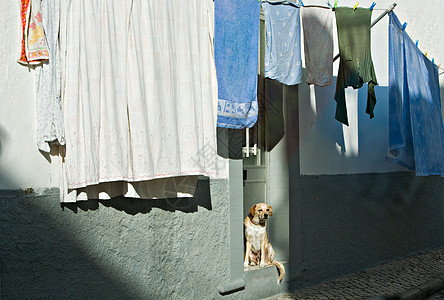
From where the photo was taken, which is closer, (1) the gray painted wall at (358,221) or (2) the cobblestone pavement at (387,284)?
(2) the cobblestone pavement at (387,284)

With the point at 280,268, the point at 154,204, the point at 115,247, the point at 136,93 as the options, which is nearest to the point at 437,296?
the point at 280,268

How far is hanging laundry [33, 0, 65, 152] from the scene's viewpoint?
4.07 meters

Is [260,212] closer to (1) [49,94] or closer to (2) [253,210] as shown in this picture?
(2) [253,210]

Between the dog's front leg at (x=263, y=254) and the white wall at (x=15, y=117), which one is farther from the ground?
the white wall at (x=15, y=117)

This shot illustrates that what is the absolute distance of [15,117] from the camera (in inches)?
158

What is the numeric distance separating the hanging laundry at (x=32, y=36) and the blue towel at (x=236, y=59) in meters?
1.77

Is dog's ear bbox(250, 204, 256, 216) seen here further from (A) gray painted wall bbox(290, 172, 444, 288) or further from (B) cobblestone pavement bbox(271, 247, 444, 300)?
(B) cobblestone pavement bbox(271, 247, 444, 300)

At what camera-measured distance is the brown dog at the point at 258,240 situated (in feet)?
19.9

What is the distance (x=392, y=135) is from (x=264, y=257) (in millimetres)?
2618

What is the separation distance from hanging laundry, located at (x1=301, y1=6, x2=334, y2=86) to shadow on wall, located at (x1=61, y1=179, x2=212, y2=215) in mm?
1887

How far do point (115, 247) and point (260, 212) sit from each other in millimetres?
2081

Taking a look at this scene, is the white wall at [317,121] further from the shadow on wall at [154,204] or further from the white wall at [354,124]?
the shadow on wall at [154,204]

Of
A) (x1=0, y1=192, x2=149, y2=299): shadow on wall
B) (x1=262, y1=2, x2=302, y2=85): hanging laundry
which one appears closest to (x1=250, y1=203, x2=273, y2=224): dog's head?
(x1=262, y1=2, x2=302, y2=85): hanging laundry

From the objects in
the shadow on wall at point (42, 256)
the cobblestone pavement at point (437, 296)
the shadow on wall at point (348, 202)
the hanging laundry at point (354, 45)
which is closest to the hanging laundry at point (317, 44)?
the hanging laundry at point (354, 45)
